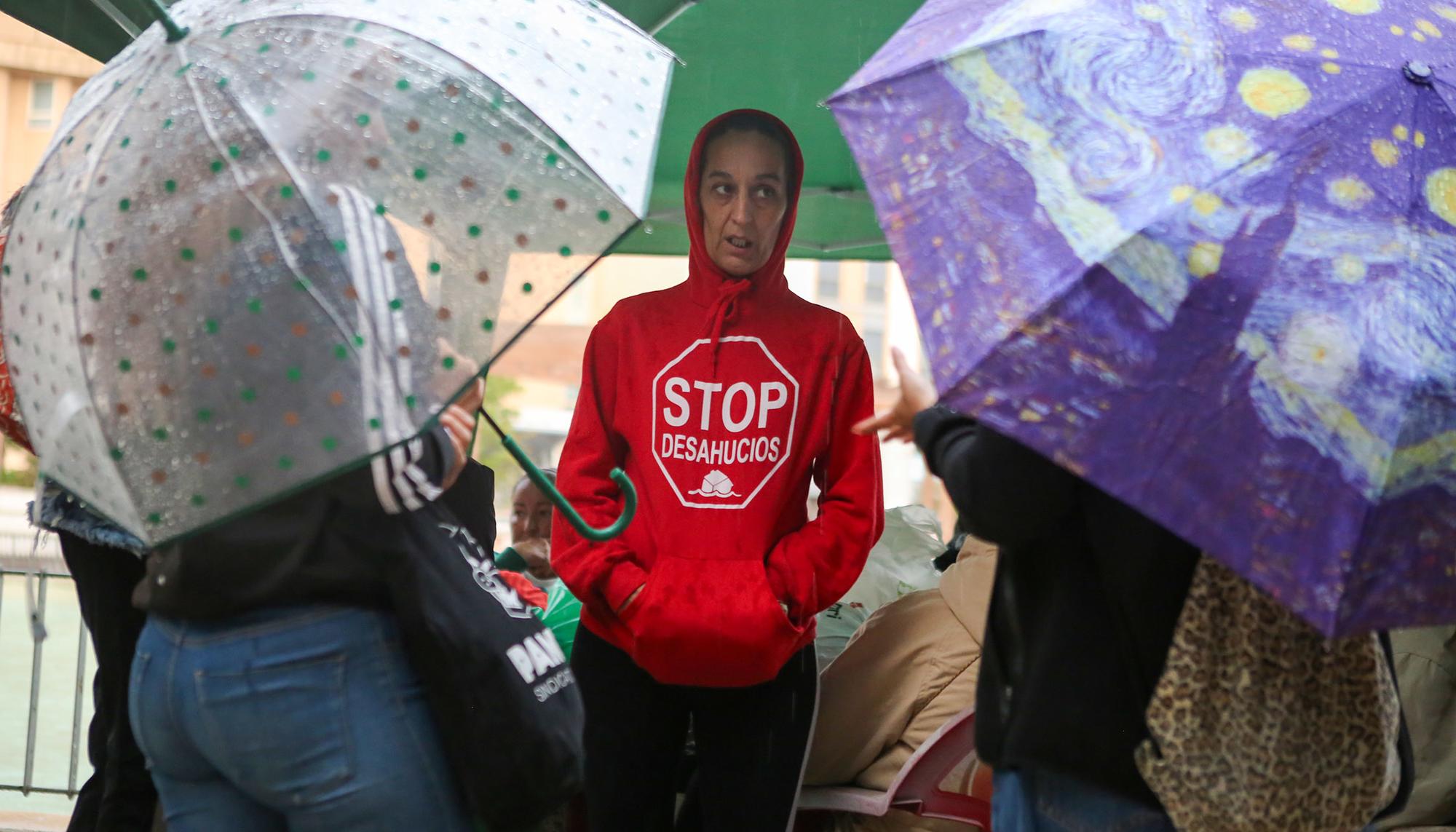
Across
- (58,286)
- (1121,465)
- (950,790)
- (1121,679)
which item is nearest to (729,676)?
(950,790)

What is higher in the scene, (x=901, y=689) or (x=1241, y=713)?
(x=1241, y=713)

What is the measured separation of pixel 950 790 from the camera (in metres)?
3.44

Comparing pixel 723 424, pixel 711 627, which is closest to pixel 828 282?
pixel 723 424

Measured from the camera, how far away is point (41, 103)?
14.9m

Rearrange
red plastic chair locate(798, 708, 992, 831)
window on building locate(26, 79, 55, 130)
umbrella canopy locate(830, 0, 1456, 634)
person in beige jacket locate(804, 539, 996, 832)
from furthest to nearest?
window on building locate(26, 79, 55, 130) < person in beige jacket locate(804, 539, 996, 832) < red plastic chair locate(798, 708, 992, 831) < umbrella canopy locate(830, 0, 1456, 634)

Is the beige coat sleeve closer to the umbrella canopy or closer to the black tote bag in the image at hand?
the black tote bag

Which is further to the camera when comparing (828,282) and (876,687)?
(828,282)

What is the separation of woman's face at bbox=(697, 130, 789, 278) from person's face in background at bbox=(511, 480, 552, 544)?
1792 millimetres

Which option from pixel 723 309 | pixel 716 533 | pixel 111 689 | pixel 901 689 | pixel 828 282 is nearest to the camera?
pixel 716 533

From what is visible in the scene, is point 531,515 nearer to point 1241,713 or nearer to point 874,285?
point 1241,713

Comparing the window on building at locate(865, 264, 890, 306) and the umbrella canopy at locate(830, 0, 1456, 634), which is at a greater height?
the umbrella canopy at locate(830, 0, 1456, 634)

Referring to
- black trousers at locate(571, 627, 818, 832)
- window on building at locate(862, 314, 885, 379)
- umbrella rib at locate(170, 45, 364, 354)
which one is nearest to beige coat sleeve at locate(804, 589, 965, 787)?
black trousers at locate(571, 627, 818, 832)

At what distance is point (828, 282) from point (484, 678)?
28473 millimetres

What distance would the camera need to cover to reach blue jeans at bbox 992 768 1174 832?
1982 mm
